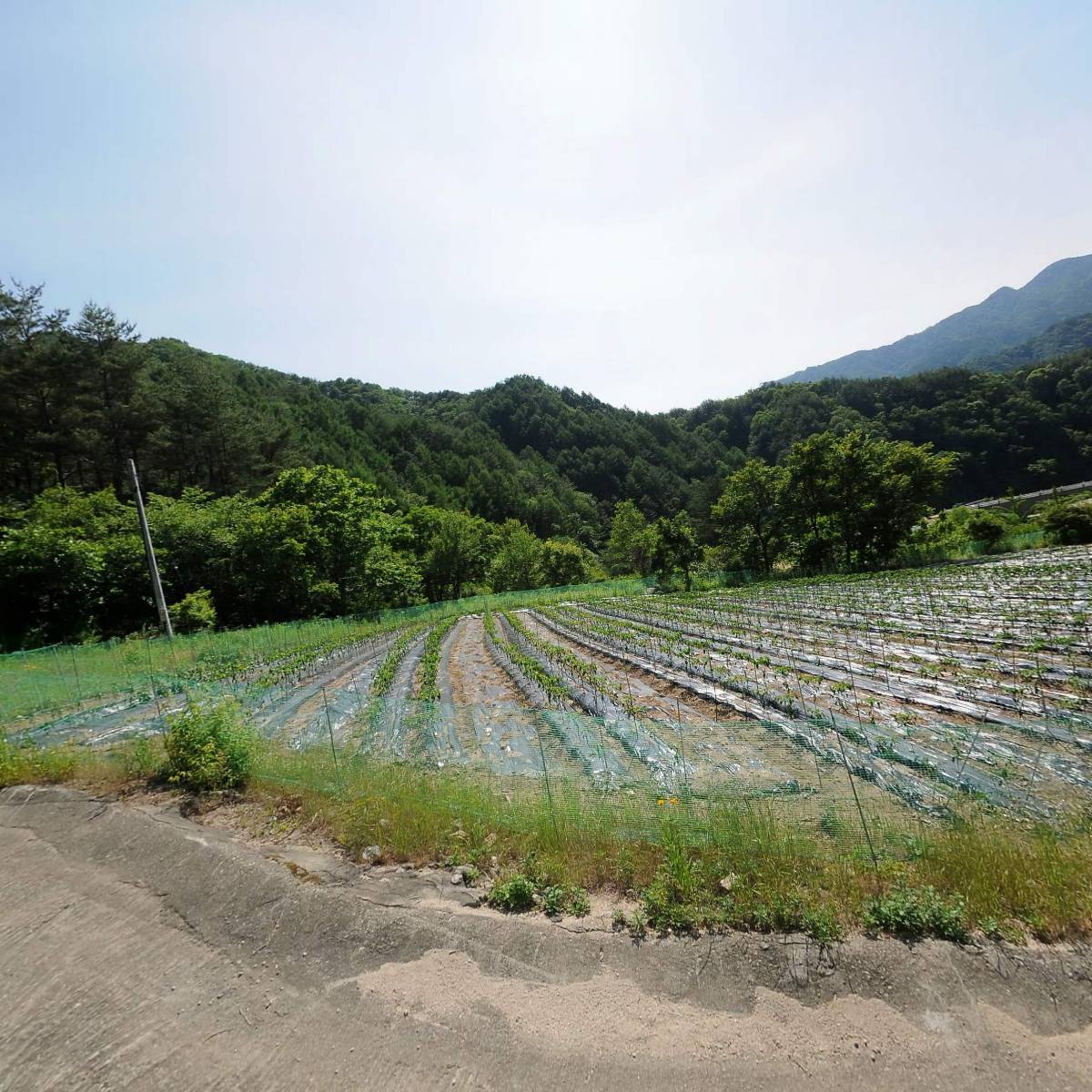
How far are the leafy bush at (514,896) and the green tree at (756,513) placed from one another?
39984mm

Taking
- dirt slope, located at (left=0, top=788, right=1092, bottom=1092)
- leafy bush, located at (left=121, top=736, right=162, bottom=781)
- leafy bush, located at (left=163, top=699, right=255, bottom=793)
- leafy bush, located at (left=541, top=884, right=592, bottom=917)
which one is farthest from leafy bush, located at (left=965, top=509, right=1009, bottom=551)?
leafy bush, located at (left=121, top=736, right=162, bottom=781)

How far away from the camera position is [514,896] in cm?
367

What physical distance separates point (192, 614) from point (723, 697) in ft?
78.8

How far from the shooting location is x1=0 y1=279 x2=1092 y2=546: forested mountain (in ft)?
94.7

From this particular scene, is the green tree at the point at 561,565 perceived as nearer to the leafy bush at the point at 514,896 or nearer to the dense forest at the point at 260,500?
the dense forest at the point at 260,500

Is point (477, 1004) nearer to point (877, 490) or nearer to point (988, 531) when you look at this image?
point (877, 490)

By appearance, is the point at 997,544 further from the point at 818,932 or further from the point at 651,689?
the point at 818,932

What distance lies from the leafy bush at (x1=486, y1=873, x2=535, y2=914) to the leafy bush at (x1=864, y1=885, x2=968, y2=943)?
88.7 inches

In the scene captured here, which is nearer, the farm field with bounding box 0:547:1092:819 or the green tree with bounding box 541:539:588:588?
the farm field with bounding box 0:547:1092:819

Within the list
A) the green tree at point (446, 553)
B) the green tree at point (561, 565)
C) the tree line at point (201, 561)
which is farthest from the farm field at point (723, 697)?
the green tree at point (561, 565)

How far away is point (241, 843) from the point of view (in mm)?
4711

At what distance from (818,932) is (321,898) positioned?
359cm

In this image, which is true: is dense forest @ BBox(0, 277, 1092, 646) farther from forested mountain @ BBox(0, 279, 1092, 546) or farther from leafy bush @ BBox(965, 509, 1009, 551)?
leafy bush @ BBox(965, 509, 1009, 551)

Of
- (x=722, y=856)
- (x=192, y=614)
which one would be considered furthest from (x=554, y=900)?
(x=192, y=614)
